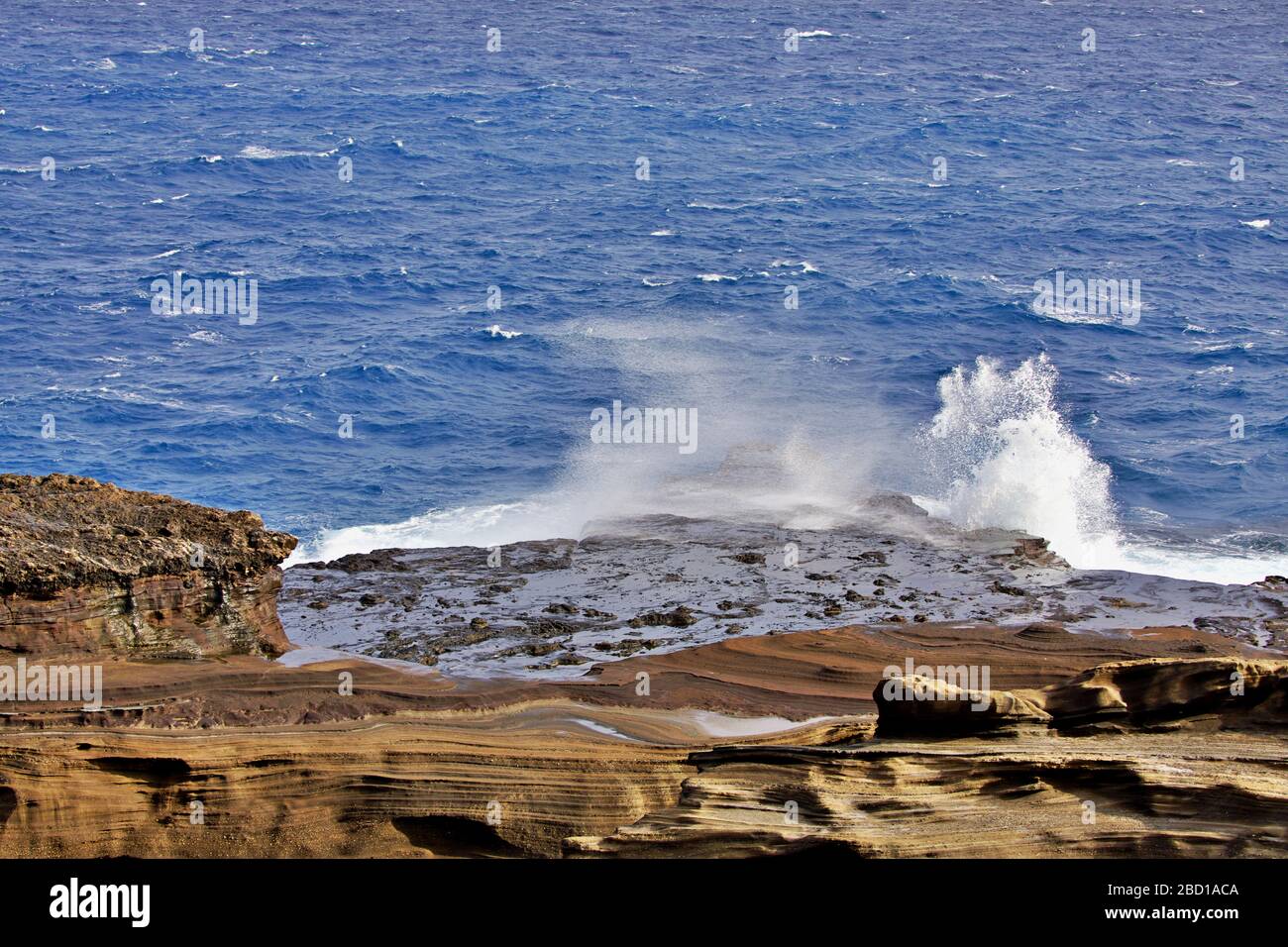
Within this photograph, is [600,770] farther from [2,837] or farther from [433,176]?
[433,176]

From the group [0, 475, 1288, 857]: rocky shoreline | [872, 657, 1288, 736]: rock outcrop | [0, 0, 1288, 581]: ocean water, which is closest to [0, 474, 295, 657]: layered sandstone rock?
[0, 475, 1288, 857]: rocky shoreline

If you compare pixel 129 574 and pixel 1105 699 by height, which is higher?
pixel 129 574

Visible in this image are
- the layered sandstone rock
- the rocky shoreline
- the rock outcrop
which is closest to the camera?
the rocky shoreline

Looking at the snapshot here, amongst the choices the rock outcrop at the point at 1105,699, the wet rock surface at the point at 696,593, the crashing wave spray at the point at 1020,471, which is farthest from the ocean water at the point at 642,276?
the rock outcrop at the point at 1105,699

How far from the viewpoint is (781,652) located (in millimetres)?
24359

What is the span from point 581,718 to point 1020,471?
20.3 m

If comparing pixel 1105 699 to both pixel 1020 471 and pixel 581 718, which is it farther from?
pixel 1020 471

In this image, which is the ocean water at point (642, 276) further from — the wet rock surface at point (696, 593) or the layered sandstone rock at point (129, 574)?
the layered sandstone rock at point (129, 574)

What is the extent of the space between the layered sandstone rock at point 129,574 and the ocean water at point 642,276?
1429 centimetres

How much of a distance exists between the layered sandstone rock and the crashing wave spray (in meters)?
18.6

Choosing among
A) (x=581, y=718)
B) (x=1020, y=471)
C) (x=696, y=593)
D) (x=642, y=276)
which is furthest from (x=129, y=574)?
(x=642, y=276)

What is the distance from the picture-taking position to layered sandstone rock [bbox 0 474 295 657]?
63.1 ft

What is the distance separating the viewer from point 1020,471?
120 ft

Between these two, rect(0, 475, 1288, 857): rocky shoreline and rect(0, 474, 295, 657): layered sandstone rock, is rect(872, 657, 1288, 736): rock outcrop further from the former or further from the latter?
rect(0, 474, 295, 657): layered sandstone rock
